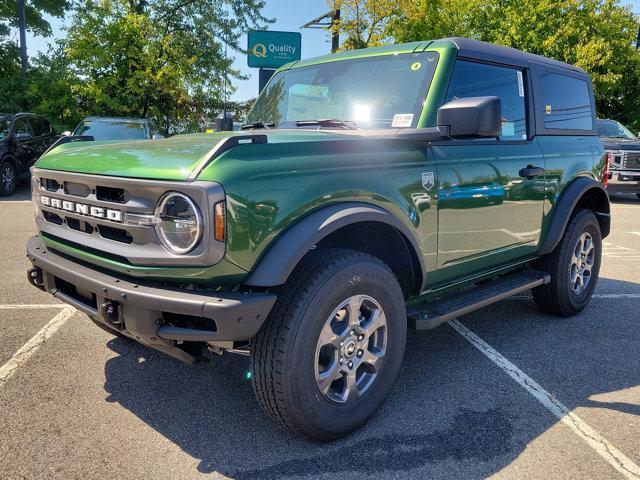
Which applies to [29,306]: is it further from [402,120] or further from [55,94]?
[55,94]

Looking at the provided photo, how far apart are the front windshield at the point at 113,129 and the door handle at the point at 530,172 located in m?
9.16

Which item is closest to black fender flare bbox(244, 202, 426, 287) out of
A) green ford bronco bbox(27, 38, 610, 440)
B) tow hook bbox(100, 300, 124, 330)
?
green ford bronco bbox(27, 38, 610, 440)

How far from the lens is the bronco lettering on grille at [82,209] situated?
242 cm

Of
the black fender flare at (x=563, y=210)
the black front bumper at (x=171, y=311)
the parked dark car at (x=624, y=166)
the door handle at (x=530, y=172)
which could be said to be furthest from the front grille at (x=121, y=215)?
the parked dark car at (x=624, y=166)

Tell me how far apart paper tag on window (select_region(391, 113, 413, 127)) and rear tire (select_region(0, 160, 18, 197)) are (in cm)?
1061

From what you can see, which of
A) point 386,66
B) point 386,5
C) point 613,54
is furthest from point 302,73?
point 613,54

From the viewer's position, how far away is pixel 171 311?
85.3 inches

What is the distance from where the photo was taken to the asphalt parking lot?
243 cm

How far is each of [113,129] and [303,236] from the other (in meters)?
10.3

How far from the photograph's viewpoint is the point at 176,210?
7.34ft

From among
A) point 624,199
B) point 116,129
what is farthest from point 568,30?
point 116,129

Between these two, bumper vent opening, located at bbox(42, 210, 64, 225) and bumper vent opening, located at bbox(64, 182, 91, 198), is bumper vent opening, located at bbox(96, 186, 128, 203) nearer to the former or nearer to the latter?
bumper vent opening, located at bbox(64, 182, 91, 198)

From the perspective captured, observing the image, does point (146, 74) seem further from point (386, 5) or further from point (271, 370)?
point (271, 370)

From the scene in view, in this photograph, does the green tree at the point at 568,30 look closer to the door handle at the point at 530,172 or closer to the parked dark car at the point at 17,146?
the parked dark car at the point at 17,146
